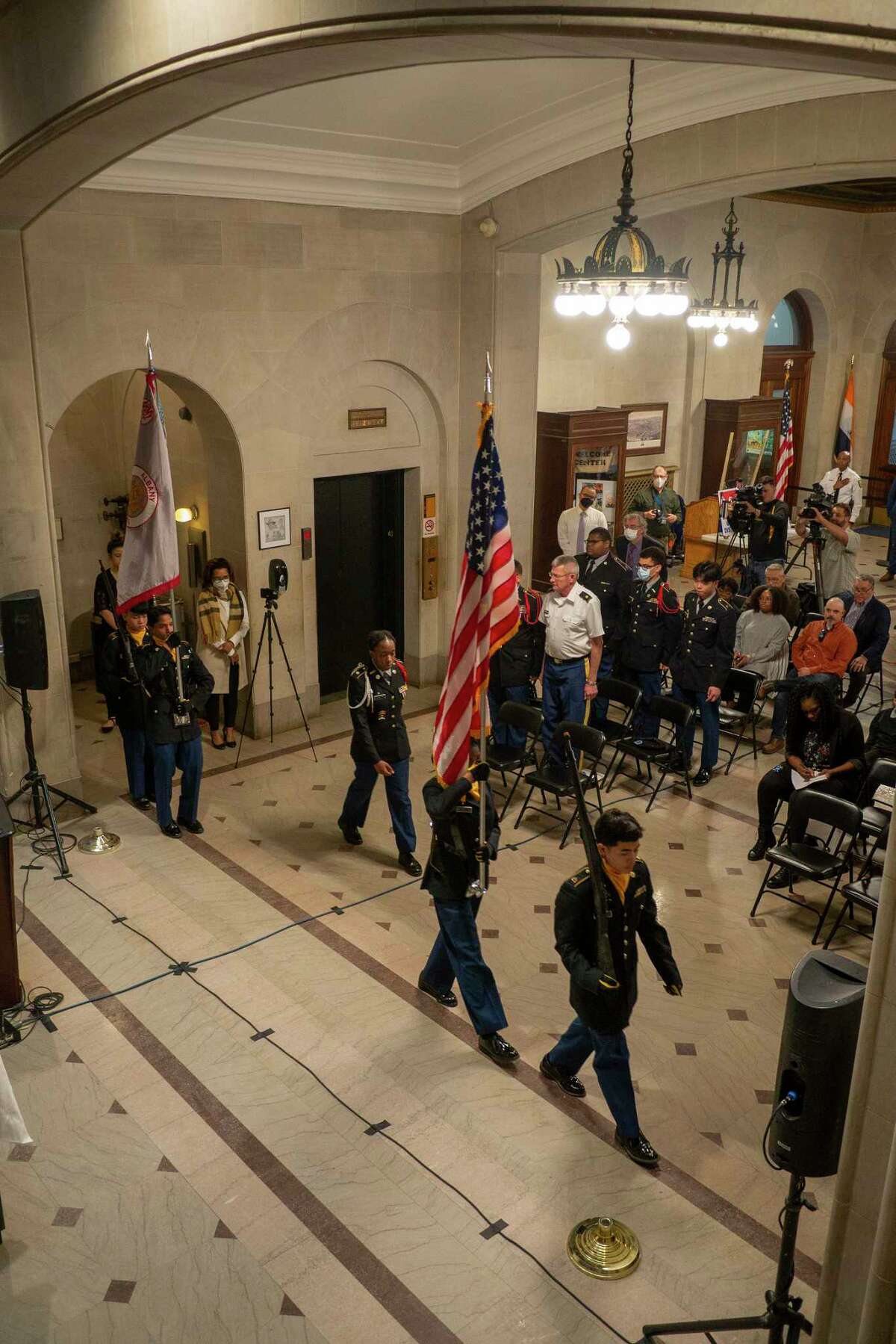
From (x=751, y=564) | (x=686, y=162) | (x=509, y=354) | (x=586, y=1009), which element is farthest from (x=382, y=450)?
(x=586, y=1009)

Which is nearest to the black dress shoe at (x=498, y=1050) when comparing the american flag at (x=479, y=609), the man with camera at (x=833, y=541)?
the american flag at (x=479, y=609)

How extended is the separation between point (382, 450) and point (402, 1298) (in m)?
8.04

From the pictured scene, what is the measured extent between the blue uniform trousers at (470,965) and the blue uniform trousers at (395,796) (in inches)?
76.4

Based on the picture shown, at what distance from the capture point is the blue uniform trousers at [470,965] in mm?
5785

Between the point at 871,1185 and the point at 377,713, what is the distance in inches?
187

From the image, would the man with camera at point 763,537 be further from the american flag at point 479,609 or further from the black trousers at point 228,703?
the american flag at point 479,609

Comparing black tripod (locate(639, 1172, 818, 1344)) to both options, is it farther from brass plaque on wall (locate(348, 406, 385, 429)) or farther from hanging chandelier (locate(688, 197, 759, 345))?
hanging chandelier (locate(688, 197, 759, 345))

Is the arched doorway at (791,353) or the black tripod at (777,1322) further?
the arched doorway at (791,353)

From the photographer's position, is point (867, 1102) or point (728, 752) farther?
point (728, 752)

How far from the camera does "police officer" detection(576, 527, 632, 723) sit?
10117 mm

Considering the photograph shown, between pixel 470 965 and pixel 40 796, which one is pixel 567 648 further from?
pixel 40 796

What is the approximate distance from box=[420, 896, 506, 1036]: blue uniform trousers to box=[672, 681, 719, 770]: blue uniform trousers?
13.1ft

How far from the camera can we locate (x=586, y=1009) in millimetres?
4918

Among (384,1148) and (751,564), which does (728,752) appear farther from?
(384,1148)
